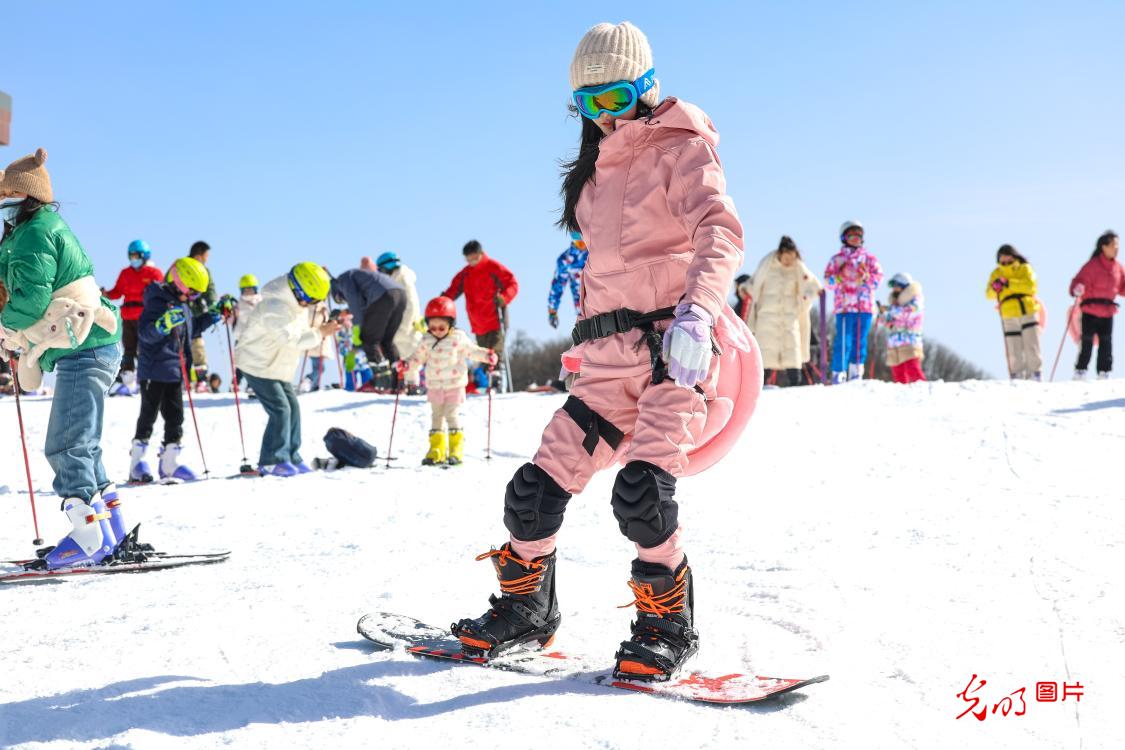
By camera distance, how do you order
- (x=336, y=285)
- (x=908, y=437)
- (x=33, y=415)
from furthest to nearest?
(x=336, y=285), (x=33, y=415), (x=908, y=437)

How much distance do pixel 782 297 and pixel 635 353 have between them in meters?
9.77

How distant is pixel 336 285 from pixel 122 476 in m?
4.82

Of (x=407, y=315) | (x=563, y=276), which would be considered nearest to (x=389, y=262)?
(x=407, y=315)

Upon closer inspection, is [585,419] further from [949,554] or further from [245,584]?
[949,554]

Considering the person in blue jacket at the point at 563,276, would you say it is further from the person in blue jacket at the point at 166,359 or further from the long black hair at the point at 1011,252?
the long black hair at the point at 1011,252

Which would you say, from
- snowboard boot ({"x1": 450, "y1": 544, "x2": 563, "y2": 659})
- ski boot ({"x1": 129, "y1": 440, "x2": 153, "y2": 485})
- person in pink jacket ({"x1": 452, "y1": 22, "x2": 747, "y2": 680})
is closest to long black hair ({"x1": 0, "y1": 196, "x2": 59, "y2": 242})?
person in pink jacket ({"x1": 452, "y1": 22, "x2": 747, "y2": 680})

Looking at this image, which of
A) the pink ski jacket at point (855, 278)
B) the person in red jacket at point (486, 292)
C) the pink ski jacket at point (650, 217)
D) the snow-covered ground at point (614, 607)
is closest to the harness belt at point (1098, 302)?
the pink ski jacket at point (855, 278)

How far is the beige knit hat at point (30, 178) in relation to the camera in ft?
14.6

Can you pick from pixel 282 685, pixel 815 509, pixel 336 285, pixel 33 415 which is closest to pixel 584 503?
pixel 815 509

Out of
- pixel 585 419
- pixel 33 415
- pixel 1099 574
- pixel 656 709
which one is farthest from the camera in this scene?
pixel 33 415

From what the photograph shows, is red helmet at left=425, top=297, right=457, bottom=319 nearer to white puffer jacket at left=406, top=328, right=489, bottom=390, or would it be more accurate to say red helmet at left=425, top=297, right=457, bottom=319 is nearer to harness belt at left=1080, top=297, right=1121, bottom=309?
white puffer jacket at left=406, top=328, right=489, bottom=390

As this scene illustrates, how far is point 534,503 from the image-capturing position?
297 cm

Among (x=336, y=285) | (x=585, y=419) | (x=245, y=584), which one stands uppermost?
(x=336, y=285)

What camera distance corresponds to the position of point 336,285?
1298 centimetres
